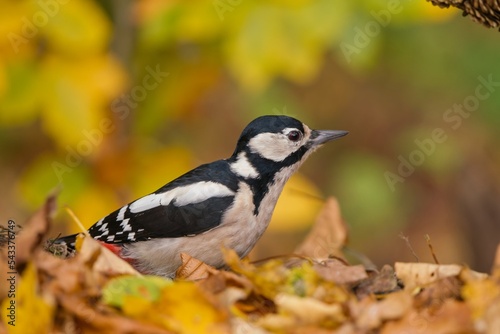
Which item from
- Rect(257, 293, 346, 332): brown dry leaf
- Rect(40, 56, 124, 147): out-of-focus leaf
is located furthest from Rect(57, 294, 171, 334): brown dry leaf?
Rect(40, 56, 124, 147): out-of-focus leaf

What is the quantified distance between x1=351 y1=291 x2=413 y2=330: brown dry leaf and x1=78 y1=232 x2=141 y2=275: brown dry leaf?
2.23 feet

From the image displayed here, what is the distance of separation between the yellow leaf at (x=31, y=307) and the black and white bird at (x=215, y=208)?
3.65ft

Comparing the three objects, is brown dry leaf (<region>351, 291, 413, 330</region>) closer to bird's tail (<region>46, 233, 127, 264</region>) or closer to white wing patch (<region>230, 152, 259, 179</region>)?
bird's tail (<region>46, 233, 127, 264</region>)

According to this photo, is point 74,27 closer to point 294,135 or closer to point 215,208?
point 294,135

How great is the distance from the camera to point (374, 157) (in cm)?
852

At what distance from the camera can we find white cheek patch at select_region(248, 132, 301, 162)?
13.9ft

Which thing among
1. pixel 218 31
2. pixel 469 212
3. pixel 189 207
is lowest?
pixel 469 212

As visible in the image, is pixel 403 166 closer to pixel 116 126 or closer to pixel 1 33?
pixel 116 126

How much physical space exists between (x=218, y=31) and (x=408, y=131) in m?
3.99

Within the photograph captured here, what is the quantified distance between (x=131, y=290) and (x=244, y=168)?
164cm

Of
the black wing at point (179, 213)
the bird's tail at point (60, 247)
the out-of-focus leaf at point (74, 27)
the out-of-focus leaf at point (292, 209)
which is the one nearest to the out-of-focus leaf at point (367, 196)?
the out-of-focus leaf at point (292, 209)

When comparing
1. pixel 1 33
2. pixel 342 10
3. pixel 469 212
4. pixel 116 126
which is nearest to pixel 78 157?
pixel 116 126

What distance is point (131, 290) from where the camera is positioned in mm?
2672

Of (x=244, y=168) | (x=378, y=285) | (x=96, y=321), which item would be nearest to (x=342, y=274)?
(x=378, y=285)
